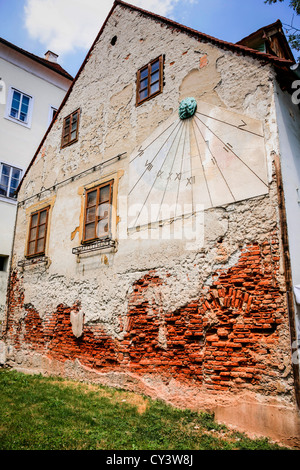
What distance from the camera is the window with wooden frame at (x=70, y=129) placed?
940 cm

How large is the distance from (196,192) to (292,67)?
2396 mm

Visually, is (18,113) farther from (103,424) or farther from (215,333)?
(103,424)

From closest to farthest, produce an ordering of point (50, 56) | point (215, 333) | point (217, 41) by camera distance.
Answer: point (215, 333) → point (217, 41) → point (50, 56)

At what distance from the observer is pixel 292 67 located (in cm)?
537

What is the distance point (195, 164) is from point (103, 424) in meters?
4.22

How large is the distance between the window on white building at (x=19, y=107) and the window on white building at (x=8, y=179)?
6.67 feet

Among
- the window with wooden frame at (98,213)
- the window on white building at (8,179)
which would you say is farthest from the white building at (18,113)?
the window with wooden frame at (98,213)

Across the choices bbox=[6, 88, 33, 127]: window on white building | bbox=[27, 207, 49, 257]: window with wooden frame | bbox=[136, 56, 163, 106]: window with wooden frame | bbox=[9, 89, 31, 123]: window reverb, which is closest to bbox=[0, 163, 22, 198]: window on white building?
bbox=[6, 88, 33, 127]: window on white building

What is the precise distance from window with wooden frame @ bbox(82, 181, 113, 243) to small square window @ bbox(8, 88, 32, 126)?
7.29m

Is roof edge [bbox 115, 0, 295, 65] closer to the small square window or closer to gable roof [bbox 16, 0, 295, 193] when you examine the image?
gable roof [bbox 16, 0, 295, 193]

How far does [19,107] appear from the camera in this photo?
1363 cm

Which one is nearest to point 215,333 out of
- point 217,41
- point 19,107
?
point 217,41

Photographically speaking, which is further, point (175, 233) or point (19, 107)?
point (19, 107)

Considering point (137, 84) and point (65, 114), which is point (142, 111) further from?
point (65, 114)
